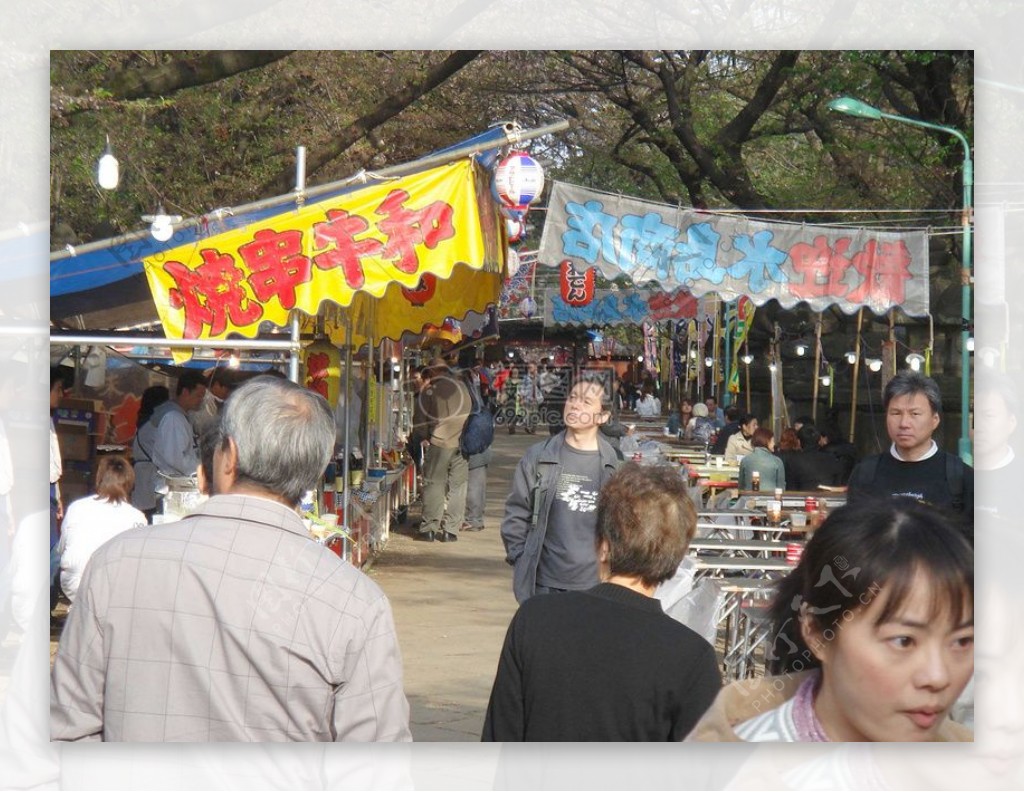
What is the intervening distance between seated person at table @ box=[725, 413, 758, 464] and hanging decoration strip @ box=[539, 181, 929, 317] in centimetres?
415

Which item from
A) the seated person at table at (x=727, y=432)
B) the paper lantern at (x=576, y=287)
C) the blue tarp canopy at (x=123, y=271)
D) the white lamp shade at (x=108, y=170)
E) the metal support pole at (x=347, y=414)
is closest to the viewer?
the blue tarp canopy at (x=123, y=271)

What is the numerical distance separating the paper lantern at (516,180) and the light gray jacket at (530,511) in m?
1.56

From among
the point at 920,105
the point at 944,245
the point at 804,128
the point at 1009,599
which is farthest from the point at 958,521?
the point at 804,128

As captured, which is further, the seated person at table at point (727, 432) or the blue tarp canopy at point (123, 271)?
the seated person at table at point (727, 432)

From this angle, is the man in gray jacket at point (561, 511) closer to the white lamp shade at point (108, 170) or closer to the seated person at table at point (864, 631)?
the seated person at table at point (864, 631)

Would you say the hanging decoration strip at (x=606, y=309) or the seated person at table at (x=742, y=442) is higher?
the hanging decoration strip at (x=606, y=309)

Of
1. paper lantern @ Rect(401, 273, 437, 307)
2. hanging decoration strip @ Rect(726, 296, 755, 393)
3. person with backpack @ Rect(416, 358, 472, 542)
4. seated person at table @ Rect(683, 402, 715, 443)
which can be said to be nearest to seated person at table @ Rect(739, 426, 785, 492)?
paper lantern @ Rect(401, 273, 437, 307)

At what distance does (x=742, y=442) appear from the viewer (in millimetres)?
13805

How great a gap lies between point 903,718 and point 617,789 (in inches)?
49.3

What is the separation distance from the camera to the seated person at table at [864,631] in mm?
2035

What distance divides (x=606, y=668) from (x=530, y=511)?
8.59ft

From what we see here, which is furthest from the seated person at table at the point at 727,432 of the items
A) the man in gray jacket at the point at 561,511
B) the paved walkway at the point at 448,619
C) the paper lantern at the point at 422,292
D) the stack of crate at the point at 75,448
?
the man in gray jacket at the point at 561,511

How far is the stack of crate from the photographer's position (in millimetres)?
9570

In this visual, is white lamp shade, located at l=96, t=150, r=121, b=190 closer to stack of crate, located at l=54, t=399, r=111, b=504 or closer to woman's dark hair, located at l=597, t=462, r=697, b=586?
stack of crate, located at l=54, t=399, r=111, b=504
